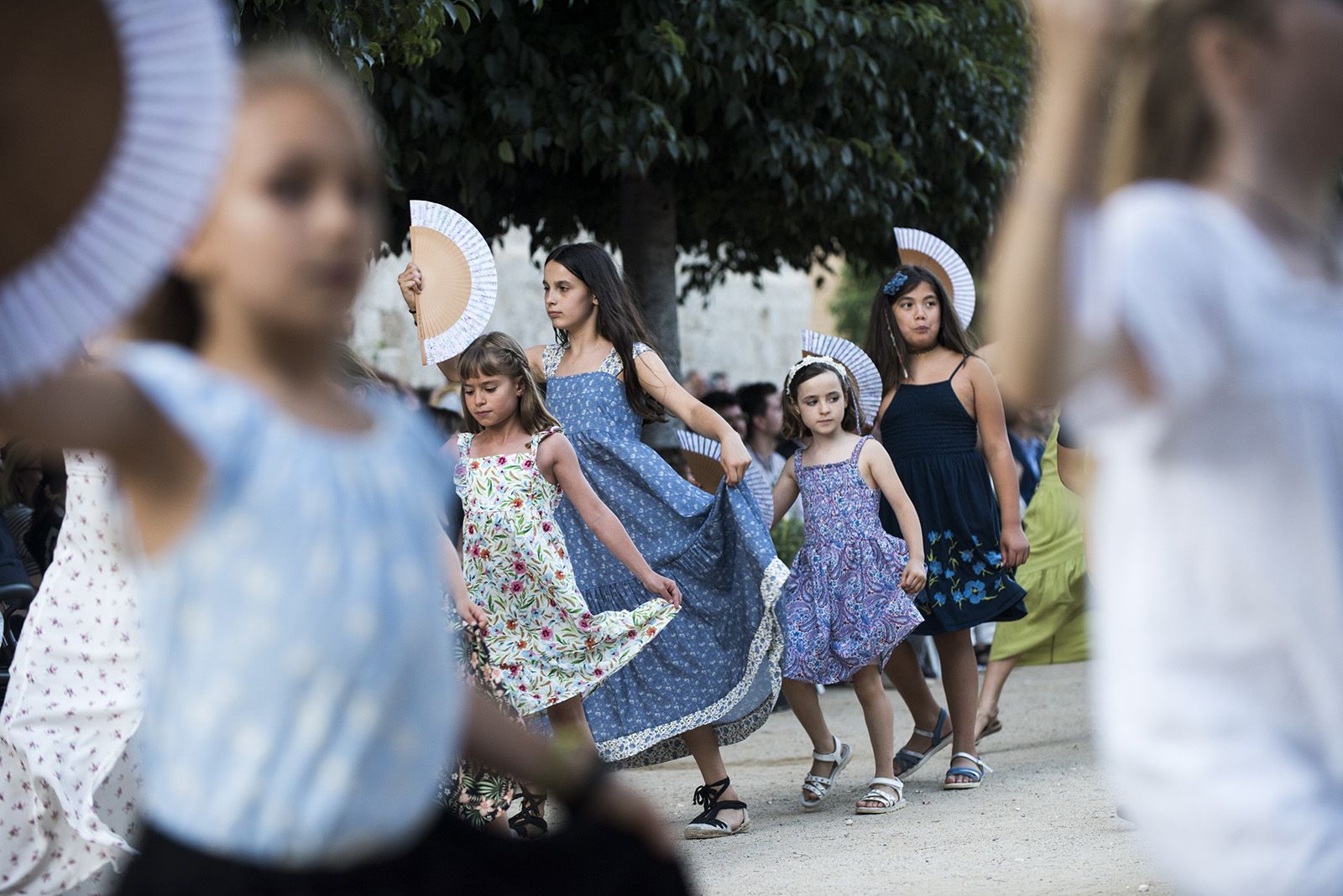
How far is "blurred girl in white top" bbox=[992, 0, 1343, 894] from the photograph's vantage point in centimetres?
148

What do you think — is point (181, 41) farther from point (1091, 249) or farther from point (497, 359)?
point (497, 359)

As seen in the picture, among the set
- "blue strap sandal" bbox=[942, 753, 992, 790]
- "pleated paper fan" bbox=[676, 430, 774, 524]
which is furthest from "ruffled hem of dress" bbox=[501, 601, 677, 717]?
"blue strap sandal" bbox=[942, 753, 992, 790]

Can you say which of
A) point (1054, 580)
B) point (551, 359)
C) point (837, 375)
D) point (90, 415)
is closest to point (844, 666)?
point (837, 375)

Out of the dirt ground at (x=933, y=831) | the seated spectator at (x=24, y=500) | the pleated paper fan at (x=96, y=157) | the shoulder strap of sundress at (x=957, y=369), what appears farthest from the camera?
the seated spectator at (x=24, y=500)

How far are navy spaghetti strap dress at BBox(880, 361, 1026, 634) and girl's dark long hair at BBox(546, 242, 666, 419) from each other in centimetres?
127

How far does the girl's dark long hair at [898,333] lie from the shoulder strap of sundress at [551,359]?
1.38m

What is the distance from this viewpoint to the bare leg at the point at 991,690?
7.02 meters

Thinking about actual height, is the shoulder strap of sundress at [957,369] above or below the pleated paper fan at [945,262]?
below

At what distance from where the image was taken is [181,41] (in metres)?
1.44

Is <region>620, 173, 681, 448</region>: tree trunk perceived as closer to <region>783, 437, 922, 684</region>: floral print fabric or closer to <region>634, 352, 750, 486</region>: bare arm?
<region>783, 437, 922, 684</region>: floral print fabric

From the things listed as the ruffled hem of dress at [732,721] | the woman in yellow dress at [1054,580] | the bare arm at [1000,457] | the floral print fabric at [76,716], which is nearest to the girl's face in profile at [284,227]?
the floral print fabric at [76,716]

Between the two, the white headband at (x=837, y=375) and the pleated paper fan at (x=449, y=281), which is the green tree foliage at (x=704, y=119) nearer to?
the pleated paper fan at (x=449, y=281)

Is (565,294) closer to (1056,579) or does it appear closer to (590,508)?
(590,508)

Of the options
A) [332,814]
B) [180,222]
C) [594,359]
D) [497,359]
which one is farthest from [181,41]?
[594,359]
